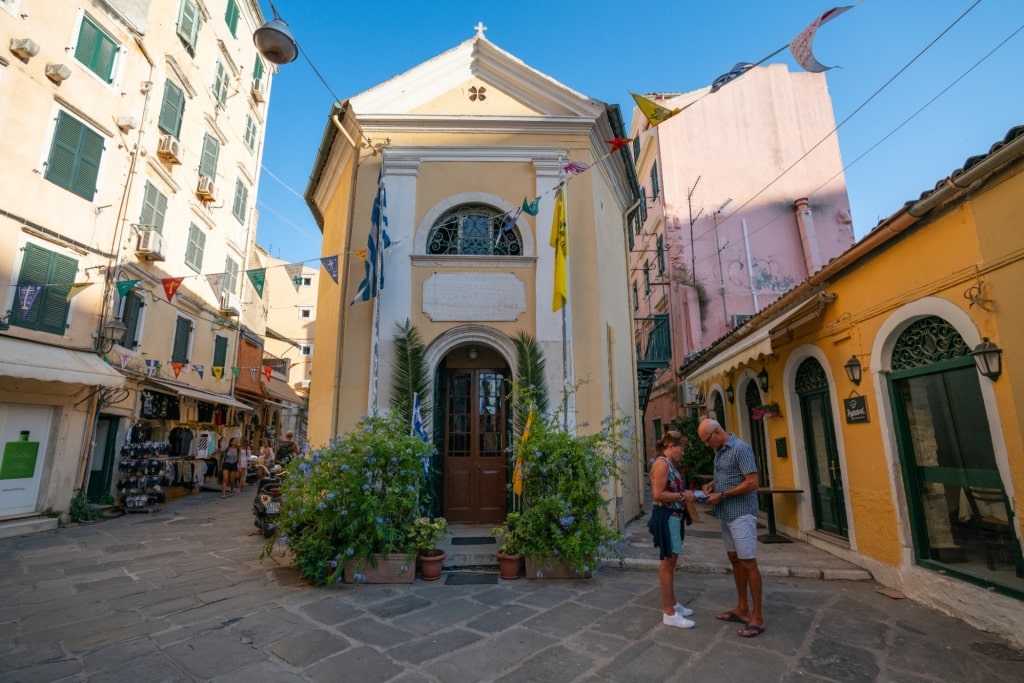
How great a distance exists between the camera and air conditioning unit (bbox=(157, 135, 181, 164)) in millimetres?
12305

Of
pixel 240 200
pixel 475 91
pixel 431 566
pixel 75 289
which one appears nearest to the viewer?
pixel 431 566

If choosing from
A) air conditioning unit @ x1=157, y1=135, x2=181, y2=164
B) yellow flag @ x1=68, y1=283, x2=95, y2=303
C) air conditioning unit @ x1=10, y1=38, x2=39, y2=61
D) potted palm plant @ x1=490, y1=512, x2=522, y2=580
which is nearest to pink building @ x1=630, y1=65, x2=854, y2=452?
potted palm plant @ x1=490, y1=512, x2=522, y2=580

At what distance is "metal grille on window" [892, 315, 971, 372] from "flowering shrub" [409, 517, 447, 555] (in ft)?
17.1

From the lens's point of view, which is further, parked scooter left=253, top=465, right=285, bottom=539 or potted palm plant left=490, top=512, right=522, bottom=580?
parked scooter left=253, top=465, right=285, bottom=539

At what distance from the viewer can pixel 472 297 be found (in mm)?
7633

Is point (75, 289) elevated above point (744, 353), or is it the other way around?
point (75, 289)

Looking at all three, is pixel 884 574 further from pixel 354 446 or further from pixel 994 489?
pixel 354 446

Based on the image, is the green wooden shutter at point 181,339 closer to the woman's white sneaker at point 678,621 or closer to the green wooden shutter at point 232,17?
the green wooden shutter at point 232,17

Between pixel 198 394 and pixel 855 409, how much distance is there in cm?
1512

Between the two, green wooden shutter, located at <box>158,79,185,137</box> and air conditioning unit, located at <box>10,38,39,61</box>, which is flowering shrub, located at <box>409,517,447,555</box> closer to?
air conditioning unit, located at <box>10,38,39,61</box>

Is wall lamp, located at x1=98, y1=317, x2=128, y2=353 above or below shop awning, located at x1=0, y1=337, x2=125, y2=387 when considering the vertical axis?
above

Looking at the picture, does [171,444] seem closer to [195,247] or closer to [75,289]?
[195,247]

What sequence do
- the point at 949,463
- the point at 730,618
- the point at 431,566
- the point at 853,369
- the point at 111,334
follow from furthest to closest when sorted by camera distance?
the point at 111,334 < the point at 853,369 < the point at 431,566 < the point at 949,463 < the point at 730,618

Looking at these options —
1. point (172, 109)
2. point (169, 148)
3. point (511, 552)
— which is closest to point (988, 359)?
point (511, 552)
